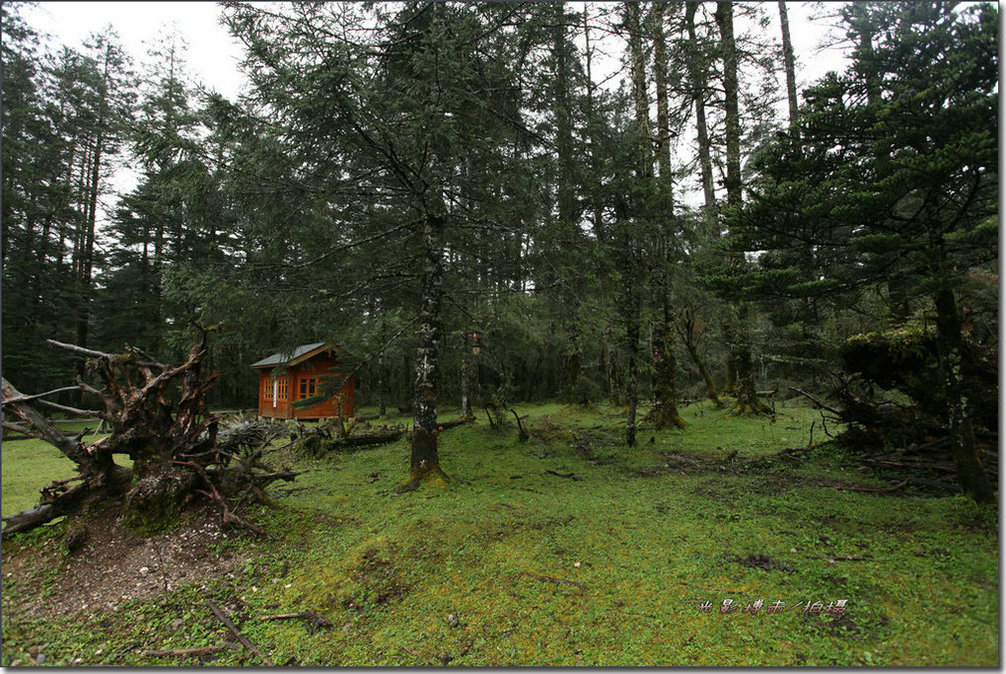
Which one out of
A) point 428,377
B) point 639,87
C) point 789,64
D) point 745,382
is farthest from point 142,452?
point 789,64

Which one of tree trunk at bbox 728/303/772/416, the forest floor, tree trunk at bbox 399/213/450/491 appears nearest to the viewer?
the forest floor

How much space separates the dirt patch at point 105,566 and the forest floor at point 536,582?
0.01 meters

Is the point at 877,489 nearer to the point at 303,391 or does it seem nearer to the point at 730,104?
the point at 730,104

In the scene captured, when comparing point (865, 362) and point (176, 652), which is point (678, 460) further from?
point (176, 652)

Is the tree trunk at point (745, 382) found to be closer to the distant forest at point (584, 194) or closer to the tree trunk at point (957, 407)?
the distant forest at point (584, 194)

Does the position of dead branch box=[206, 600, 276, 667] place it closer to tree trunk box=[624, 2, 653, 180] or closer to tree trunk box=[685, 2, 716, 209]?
tree trunk box=[624, 2, 653, 180]

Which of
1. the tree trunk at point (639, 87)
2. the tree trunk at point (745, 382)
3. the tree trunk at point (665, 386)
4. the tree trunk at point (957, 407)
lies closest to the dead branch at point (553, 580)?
the tree trunk at point (957, 407)

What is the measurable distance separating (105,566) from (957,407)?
773cm

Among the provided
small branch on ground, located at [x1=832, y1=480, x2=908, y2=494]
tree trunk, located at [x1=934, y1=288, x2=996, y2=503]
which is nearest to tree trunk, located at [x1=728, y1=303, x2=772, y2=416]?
small branch on ground, located at [x1=832, y1=480, x2=908, y2=494]

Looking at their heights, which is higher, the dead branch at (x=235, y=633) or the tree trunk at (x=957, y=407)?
the tree trunk at (x=957, y=407)

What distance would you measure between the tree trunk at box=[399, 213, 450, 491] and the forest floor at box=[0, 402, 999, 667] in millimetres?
522

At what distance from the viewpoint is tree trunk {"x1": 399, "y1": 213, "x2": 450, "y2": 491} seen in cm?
600

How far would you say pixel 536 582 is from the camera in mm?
3367

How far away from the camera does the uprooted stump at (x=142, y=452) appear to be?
12.6 ft
